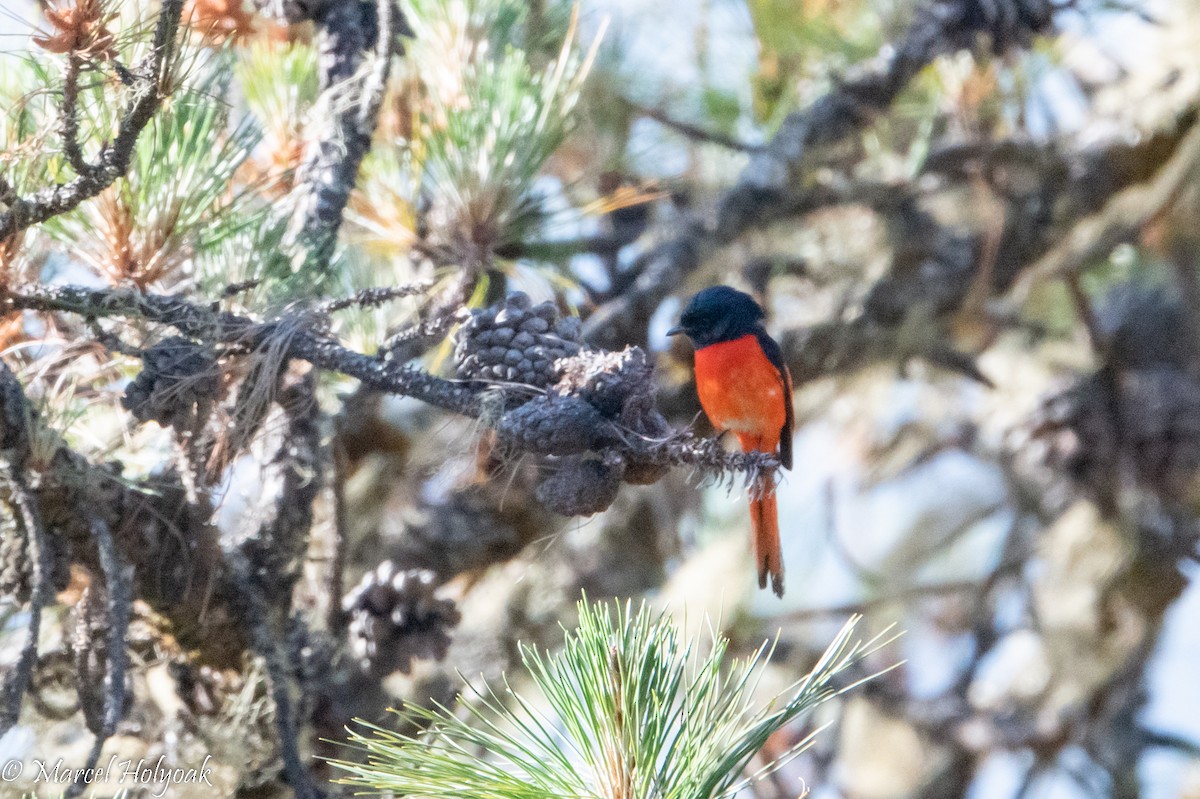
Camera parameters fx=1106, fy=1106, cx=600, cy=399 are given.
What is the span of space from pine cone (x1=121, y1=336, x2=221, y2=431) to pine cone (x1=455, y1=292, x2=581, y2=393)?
Result: 36 centimetres

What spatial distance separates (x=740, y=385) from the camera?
2.69 metres

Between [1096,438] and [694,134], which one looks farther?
[1096,438]

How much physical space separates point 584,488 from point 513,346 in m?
0.24

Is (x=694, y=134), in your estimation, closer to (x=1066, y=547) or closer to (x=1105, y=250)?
(x=1105, y=250)

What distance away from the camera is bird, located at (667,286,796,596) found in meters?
2.68

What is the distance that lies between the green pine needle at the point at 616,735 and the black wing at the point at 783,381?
4.17 ft

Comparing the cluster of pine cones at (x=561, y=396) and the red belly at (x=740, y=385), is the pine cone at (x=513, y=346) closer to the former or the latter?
the cluster of pine cones at (x=561, y=396)

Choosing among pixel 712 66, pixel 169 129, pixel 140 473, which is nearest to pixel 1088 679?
pixel 712 66

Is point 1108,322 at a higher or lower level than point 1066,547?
higher

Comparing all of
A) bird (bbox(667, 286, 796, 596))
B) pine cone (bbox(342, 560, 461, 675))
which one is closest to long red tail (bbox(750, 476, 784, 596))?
bird (bbox(667, 286, 796, 596))

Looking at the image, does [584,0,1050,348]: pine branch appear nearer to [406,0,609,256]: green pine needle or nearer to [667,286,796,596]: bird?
[667,286,796,596]: bird

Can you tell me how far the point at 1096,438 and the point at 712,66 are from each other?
1869 millimetres

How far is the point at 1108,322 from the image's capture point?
13.4 ft

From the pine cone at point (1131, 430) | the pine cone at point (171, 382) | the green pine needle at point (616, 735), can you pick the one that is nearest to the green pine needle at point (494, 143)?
the pine cone at point (171, 382)
